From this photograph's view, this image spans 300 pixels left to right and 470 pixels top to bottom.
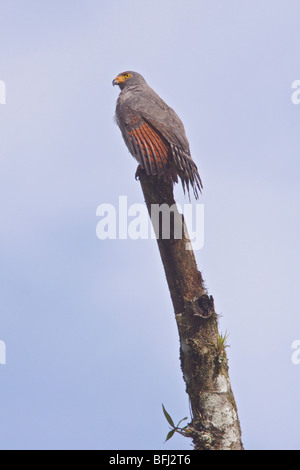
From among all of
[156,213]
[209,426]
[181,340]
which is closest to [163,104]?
[156,213]

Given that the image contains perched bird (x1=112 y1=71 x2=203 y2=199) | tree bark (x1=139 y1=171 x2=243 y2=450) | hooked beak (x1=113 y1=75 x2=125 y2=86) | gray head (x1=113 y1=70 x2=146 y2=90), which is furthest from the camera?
hooked beak (x1=113 y1=75 x2=125 y2=86)

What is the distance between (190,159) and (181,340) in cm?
213

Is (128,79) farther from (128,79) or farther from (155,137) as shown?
(155,137)

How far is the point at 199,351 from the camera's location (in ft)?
18.3

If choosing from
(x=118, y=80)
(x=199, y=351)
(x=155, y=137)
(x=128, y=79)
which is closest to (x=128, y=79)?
(x=128, y=79)

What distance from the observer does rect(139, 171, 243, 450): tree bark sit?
17.5 feet

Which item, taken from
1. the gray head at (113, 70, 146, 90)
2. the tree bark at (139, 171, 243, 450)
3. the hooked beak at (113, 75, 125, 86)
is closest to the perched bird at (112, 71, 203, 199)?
the tree bark at (139, 171, 243, 450)

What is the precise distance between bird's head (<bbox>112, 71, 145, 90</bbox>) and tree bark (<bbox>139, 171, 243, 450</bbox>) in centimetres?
380

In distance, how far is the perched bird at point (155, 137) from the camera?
259 inches

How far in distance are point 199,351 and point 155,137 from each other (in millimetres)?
2554

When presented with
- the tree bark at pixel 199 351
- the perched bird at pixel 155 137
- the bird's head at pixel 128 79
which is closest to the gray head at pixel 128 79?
the bird's head at pixel 128 79

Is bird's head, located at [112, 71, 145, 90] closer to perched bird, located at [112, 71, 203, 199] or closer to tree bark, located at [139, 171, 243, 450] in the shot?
perched bird, located at [112, 71, 203, 199]

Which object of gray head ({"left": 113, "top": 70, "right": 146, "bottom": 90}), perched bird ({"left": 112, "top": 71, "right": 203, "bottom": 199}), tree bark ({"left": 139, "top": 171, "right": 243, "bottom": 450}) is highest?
gray head ({"left": 113, "top": 70, "right": 146, "bottom": 90})

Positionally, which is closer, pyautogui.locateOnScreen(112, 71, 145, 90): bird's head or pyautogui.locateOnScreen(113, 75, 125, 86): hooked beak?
pyautogui.locateOnScreen(112, 71, 145, 90): bird's head
